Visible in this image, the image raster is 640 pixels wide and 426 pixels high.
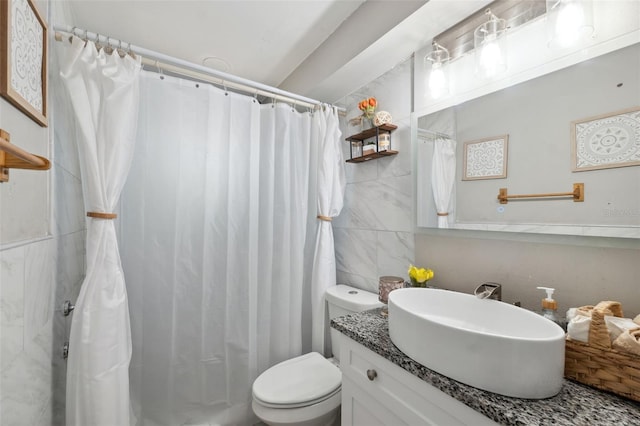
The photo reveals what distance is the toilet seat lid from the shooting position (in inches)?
48.5

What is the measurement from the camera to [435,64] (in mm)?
1324

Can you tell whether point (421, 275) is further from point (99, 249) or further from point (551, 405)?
point (99, 249)

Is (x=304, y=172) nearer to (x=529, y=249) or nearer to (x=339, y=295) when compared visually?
(x=339, y=295)

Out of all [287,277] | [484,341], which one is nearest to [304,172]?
[287,277]

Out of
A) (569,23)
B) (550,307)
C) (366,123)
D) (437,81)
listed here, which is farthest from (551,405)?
(366,123)

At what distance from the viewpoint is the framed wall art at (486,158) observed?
1.10 m

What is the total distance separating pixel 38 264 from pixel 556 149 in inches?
69.6

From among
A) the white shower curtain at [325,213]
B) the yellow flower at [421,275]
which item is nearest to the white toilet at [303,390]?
the white shower curtain at [325,213]

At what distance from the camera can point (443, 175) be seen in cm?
132

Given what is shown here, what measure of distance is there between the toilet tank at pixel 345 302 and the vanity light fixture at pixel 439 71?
1156 mm

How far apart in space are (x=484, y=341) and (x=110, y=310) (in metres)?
1.35

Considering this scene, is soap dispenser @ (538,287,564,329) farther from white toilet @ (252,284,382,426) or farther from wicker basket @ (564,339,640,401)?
white toilet @ (252,284,382,426)

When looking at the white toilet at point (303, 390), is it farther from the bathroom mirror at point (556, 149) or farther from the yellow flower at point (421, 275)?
the bathroom mirror at point (556, 149)

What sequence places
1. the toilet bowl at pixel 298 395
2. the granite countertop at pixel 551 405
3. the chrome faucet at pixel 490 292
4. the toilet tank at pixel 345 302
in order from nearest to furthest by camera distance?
1. the granite countertop at pixel 551 405
2. the chrome faucet at pixel 490 292
3. the toilet bowl at pixel 298 395
4. the toilet tank at pixel 345 302
